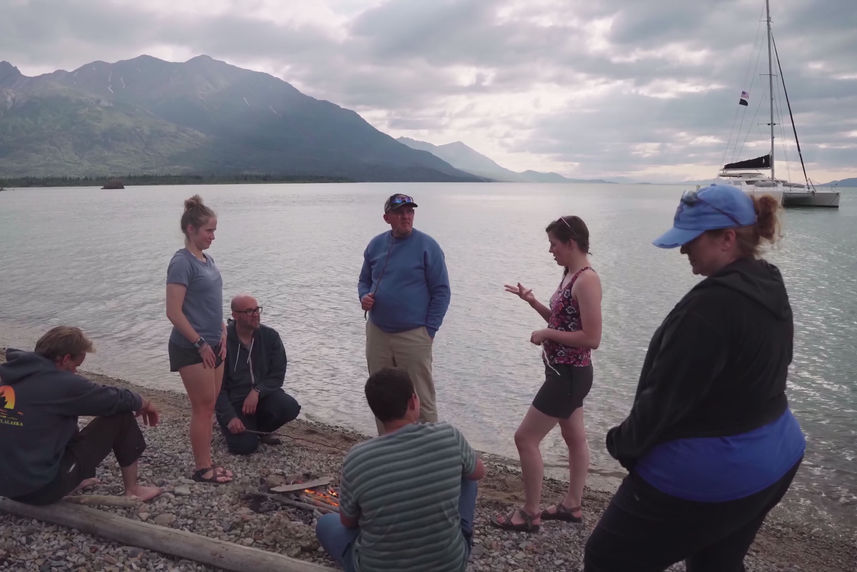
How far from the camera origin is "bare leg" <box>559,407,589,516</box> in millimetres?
4949

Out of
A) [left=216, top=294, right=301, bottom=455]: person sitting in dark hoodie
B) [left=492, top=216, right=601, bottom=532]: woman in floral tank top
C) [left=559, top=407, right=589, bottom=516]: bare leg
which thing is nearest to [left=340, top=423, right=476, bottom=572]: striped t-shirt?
[left=492, top=216, right=601, bottom=532]: woman in floral tank top

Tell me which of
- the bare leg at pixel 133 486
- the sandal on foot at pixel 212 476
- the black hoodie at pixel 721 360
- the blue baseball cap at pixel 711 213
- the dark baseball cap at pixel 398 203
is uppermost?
the blue baseball cap at pixel 711 213

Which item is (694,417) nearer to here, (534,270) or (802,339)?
(802,339)

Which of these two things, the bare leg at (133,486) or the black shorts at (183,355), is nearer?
the bare leg at (133,486)

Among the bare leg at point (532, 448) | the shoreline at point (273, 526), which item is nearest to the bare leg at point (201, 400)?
the shoreline at point (273, 526)

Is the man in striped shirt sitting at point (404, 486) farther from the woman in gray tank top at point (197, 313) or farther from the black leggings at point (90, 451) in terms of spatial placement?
the black leggings at point (90, 451)

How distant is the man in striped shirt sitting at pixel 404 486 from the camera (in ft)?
10.6

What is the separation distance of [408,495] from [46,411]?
2844mm

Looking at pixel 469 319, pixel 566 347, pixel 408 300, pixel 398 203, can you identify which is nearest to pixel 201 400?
pixel 408 300

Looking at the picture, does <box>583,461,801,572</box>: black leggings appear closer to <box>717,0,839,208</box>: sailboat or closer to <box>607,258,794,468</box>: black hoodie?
<box>607,258,794,468</box>: black hoodie

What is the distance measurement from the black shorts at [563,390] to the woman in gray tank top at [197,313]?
2710 millimetres

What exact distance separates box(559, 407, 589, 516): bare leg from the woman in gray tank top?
290cm

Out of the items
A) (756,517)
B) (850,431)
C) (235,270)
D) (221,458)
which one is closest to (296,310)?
(235,270)

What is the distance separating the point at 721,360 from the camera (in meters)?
2.39
